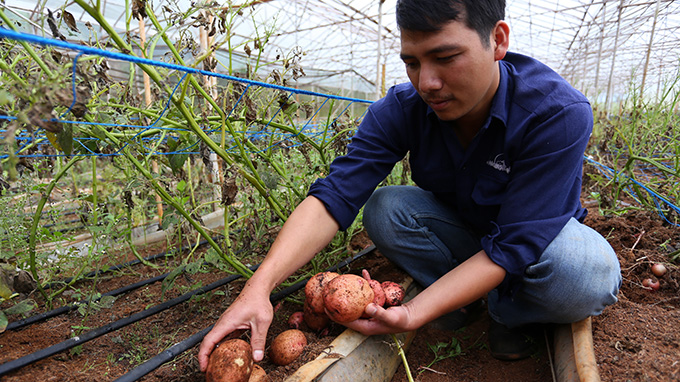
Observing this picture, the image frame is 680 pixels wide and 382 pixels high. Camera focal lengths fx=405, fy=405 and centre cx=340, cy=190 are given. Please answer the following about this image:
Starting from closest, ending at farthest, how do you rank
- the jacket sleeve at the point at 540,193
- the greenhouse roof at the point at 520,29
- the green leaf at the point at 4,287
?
the green leaf at the point at 4,287, the jacket sleeve at the point at 540,193, the greenhouse roof at the point at 520,29

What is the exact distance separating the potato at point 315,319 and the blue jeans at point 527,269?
1.58 ft

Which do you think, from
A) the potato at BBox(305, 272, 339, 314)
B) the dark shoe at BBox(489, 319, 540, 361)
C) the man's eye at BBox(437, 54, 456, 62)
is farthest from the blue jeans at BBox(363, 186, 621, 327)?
the man's eye at BBox(437, 54, 456, 62)

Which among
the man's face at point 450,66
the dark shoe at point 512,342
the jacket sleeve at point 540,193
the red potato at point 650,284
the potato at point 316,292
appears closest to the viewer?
the man's face at point 450,66

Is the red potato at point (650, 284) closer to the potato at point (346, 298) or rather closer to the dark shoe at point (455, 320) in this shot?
the dark shoe at point (455, 320)

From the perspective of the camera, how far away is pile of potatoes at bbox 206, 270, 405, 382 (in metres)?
1.10

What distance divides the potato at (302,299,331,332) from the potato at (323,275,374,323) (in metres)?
0.16

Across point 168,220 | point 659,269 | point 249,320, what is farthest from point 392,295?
point 659,269

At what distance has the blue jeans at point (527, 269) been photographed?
133 cm

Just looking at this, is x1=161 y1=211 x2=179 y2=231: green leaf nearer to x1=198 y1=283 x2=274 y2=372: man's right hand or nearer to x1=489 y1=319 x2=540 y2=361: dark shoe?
x1=198 y1=283 x2=274 y2=372: man's right hand

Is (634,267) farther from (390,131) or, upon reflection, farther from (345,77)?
(345,77)

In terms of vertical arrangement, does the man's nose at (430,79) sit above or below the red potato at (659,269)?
above

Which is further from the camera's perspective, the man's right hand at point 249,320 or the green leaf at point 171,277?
the green leaf at point 171,277

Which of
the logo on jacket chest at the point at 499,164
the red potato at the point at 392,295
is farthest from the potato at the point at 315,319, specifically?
the logo on jacket chest at the point at 499,164

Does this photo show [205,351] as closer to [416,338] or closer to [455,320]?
[416,338]
